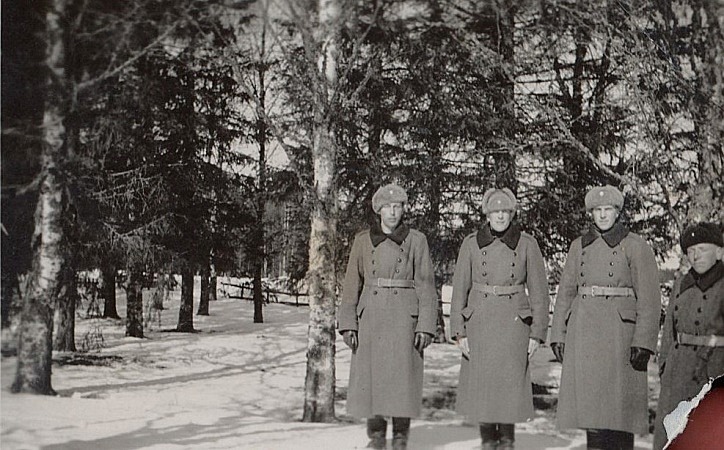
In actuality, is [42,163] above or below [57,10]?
below

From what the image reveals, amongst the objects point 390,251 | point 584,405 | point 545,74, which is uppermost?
point 545,74

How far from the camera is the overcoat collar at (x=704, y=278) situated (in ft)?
8.14

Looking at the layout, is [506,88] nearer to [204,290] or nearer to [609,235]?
[609,235]

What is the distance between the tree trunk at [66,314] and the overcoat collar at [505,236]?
5.07 feet

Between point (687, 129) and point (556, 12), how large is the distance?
657 millimetres

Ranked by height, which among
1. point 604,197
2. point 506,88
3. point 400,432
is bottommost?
point 400,432

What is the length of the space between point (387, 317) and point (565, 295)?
0.67 meters

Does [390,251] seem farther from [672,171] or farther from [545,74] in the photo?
[672,171]

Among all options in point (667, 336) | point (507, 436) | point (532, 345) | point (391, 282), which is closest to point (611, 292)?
point (667, 336)

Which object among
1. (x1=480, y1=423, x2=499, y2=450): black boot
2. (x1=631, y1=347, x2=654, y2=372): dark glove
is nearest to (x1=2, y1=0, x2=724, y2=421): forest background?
(x1=631, y1=347, x2=654, y2=372): dark glove

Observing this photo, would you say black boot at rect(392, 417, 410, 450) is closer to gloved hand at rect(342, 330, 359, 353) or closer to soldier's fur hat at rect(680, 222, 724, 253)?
gloved hand at rect(342, 330, 359, 353)

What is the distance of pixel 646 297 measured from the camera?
2490 mm

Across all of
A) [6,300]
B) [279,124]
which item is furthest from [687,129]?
[6,300]

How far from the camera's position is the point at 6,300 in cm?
273
